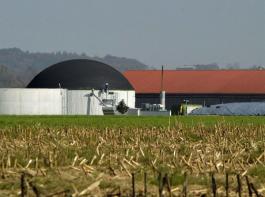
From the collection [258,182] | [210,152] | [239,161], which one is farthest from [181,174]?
[210,152]

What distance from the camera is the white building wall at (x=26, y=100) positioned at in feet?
273

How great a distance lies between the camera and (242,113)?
285 feet

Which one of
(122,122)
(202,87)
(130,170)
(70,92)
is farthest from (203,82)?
(130,170)

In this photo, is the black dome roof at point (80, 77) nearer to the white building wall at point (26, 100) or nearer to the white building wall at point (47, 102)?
the white building wall at point (47, 102)

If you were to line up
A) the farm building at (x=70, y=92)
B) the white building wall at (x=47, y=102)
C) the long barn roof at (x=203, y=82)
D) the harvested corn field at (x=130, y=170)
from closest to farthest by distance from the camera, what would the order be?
the harvested corn field at (x=130, y=170)
the white building wall at (x=47, y=102)
the farm building at (x=70, y=92)
the long barn roof at (x=203, y=82)

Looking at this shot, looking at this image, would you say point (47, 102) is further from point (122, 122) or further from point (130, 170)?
point (130, 170)

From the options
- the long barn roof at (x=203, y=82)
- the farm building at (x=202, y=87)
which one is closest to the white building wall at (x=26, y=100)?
the farm building at (x=202, y=87)

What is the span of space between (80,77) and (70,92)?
310cm

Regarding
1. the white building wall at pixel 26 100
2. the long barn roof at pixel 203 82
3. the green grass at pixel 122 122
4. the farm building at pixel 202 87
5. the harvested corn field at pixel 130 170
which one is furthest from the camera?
the long barn roof at pixel 203 82

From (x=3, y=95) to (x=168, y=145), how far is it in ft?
213

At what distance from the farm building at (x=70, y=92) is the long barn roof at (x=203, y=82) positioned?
63.5 ft

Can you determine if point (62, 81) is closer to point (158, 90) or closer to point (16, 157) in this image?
point (158, 90)

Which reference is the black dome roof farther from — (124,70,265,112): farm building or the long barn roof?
the long barn roof

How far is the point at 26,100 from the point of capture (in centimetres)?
8331
